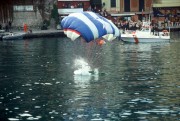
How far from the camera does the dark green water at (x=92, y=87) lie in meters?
42.0

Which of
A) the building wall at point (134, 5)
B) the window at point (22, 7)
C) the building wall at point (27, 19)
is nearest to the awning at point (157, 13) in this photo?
the building wall at point (134, 5)

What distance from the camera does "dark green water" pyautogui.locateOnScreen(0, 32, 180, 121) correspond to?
1654 inches

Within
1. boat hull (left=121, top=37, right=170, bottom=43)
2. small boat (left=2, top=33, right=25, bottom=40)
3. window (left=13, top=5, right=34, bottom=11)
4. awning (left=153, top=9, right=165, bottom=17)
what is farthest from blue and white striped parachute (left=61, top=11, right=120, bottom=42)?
awning (left=153, top=9, right=165, bottom=17)

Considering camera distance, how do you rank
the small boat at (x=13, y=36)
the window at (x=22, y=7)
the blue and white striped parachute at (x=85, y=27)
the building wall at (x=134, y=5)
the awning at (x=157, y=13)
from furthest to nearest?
the awning at (x=157, y=13)
the building wall at (x=134, y=5)
the window at (x=22, y=7)
the small boat at (x=13, y=36)
the blue and white striped parachute at (x=85, y=27)

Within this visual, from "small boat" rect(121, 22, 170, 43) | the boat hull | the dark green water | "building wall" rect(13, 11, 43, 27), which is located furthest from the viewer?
"building wall" rect(13, 11, 43, 27)

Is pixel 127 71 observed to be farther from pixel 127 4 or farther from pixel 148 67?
pixel 127 4

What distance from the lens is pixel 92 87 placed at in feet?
169

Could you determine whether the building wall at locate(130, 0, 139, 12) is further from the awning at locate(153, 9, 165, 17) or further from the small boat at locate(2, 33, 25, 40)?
the small boat at locate(2, 33, 25, 40)

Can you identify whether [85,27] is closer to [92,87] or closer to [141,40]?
[92,87]

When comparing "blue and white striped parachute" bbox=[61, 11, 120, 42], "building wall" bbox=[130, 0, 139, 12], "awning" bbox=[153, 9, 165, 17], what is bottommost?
"awning" bbox=[153, 9, 165, 17]

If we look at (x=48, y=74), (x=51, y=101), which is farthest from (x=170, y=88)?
(x=48, y=74)

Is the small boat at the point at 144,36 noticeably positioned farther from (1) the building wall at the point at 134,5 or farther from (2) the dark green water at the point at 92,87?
(1) the building wall at the point at 134,5

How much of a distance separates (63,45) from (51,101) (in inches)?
2021

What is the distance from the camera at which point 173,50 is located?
85812 mm
